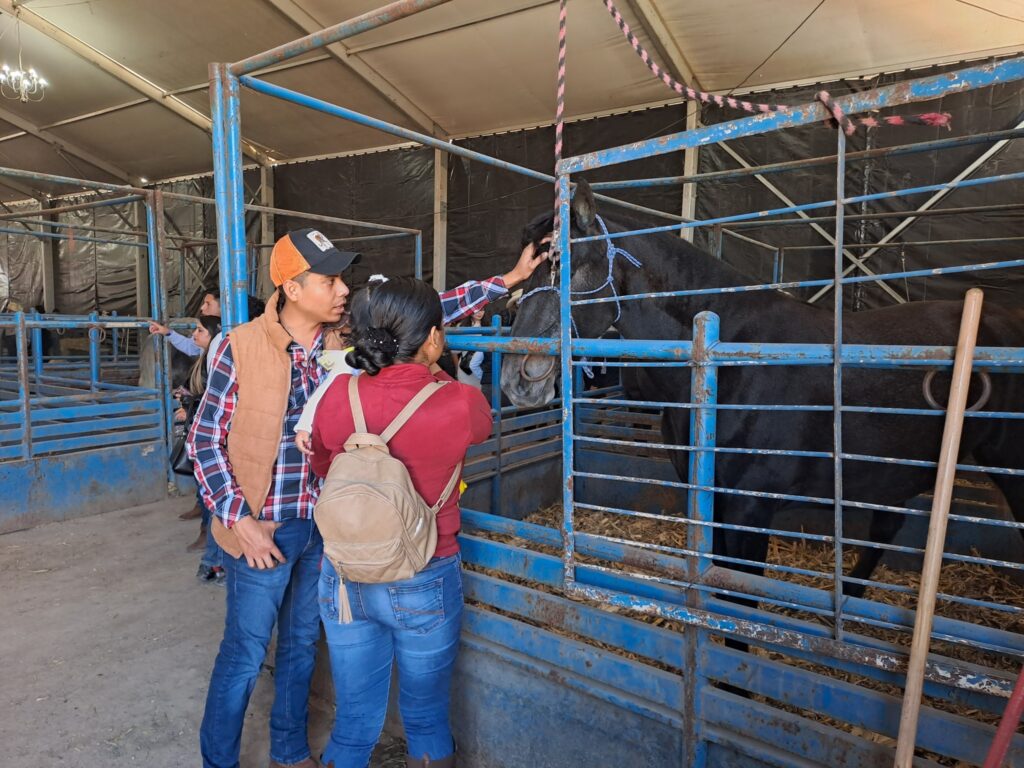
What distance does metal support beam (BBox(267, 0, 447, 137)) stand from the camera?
293 inches

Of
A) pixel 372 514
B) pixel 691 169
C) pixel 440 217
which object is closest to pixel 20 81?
pixel 440 217

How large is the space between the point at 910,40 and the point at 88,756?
8.37 metres

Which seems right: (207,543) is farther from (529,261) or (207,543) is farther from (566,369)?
(566,369)

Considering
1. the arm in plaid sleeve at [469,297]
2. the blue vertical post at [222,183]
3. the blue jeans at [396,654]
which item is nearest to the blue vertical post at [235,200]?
the blue vertical post at [222,183]

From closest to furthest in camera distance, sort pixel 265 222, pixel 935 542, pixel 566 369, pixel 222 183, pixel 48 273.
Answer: pixel 935 542, pixel 566 369, pixel 222 183, pixel 265 222, pixel 48 273

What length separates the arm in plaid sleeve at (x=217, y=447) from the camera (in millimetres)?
1807

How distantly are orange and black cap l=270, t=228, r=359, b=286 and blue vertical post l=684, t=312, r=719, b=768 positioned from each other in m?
1.07

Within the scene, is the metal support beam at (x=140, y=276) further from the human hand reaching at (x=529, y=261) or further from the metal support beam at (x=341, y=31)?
the human hand reaching at (x=529, y=261)

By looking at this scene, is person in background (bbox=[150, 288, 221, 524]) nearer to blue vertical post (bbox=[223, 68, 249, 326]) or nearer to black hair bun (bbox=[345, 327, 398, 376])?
blue vertical post (bbox=[223, 68, 249, 326])

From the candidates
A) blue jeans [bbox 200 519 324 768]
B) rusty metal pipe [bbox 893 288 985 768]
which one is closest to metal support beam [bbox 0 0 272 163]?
blue jeans [bbox 200 519 324 768]

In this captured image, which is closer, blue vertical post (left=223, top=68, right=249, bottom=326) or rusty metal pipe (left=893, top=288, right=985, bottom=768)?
rusty metal pipe (left=893, top=288, right=985, bottom=768)

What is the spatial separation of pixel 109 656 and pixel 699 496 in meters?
3.00

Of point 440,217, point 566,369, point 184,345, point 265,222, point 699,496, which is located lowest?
point 699,496

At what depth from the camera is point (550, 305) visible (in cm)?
229
